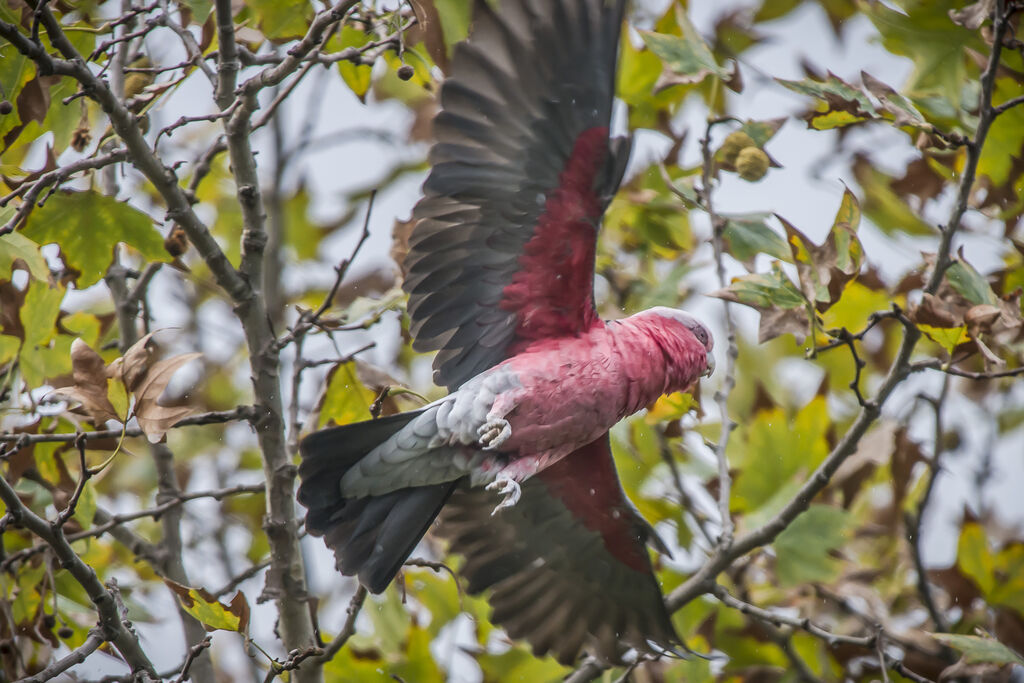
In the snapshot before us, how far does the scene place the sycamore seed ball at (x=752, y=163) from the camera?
3.25 m

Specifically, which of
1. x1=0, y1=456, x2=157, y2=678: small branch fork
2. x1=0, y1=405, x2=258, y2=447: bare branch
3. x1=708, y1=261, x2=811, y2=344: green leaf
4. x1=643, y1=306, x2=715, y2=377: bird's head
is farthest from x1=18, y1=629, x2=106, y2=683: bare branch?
x1=643, y1=306, x2=715, y2=377: bird's head

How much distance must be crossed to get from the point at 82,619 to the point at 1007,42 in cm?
358

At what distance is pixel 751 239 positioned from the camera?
10.6 ft

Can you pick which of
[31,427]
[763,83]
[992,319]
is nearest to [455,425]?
[31,427]

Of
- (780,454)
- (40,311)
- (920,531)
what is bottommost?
(920,531)

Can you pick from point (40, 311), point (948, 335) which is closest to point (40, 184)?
point (40, 311)

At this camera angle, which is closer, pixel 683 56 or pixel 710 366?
pixel 683 56

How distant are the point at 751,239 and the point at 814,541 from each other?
1.21 metres

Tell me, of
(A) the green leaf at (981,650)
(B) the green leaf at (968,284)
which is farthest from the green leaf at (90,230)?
(A) the green leaf at (981,650)

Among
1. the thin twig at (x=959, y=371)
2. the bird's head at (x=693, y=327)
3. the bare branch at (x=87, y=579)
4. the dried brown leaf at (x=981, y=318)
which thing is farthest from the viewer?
the bird's head at (x=693, y=327)

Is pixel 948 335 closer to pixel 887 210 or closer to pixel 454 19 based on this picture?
pixel 887 210

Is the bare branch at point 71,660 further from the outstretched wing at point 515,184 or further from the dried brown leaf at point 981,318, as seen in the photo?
the dried brown leaf at point 981,318

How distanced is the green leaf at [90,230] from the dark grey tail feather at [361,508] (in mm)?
766

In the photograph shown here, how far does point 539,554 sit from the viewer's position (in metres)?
3.81
